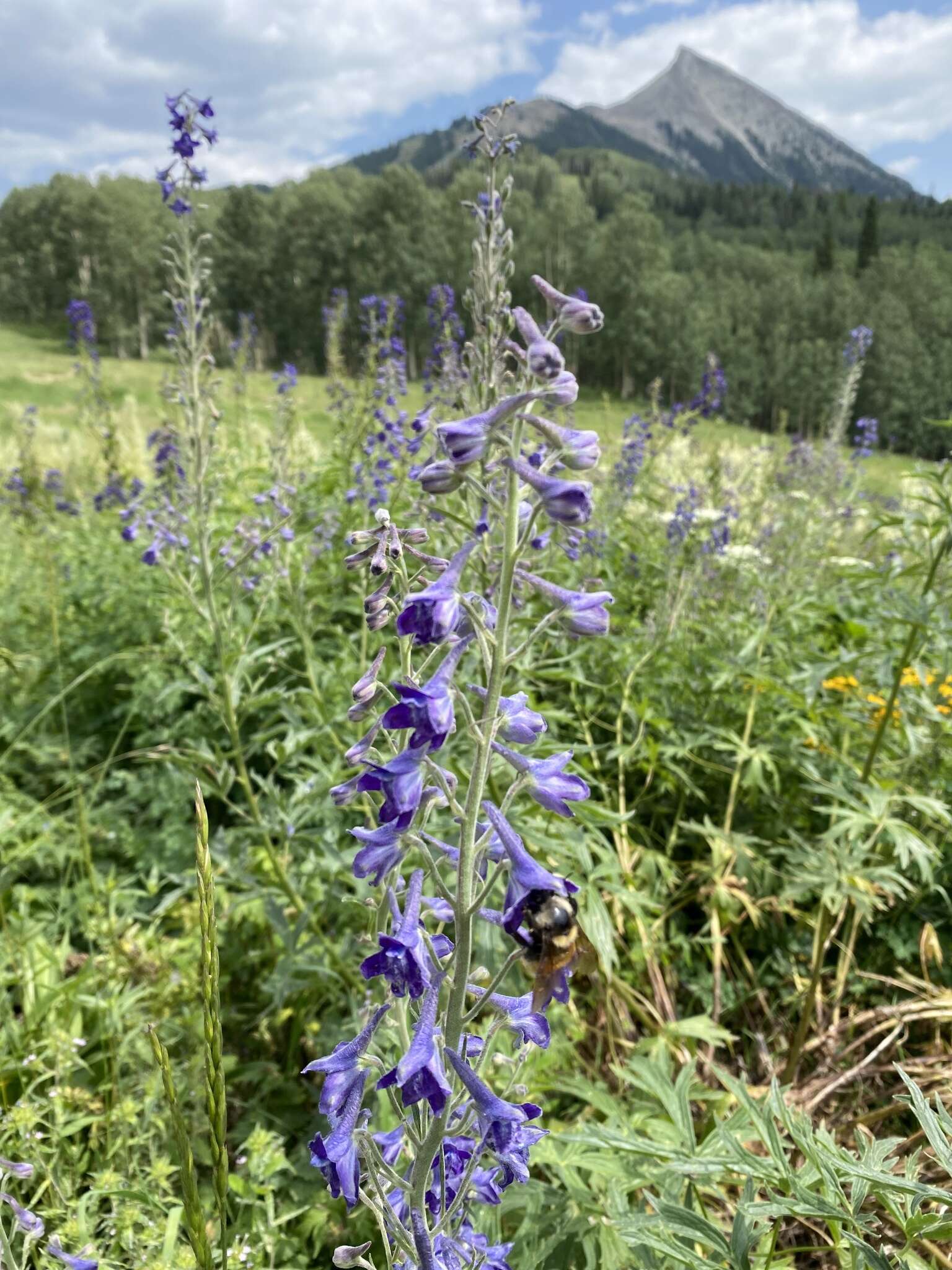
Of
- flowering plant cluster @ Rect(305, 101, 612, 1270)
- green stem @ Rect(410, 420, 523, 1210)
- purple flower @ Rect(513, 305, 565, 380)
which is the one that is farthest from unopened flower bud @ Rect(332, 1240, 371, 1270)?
purple flower @ Rect(513, 305, 565, 380)

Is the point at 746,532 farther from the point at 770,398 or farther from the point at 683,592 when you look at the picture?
the point at 770,398

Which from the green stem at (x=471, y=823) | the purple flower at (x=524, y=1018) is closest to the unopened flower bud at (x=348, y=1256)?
the green stem at (x=471, y=823)

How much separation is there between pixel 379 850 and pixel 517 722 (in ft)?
0.99

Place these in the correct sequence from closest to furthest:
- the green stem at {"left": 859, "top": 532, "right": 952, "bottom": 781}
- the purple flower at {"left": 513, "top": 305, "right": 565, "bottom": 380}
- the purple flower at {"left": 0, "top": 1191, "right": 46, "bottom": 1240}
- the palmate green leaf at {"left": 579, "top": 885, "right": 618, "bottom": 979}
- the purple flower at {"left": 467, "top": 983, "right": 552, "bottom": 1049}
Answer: the purple flower at {"left": 513, "top": 305, "right": 565, "bottom": 380}, the purple flower at {"left": 467, "top": 983, "right": 552, "bottom": 1049}, the purple flower at {"left": 0, "top": 1191, "right": 46, "bottom": 1240}, the palmate green leaf at {"left": 579, "top": 885, "right": 618, "bottom": 979}, the green stem at {"left": 859, "top": 532, "right": 952, "bottom": 781}

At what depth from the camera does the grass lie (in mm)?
11873

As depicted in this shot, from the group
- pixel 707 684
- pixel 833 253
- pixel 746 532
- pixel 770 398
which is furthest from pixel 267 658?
pixel 833 253

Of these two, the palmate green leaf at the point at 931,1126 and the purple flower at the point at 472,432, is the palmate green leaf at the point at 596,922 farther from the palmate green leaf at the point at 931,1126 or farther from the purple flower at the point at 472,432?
the purple flower at the point at 472,432

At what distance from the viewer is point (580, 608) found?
1214mm

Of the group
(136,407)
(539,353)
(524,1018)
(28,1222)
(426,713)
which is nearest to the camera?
(426,713)

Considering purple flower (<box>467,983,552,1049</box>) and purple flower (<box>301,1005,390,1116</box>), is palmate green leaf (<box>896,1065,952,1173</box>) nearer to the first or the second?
purple flower (<box>467,983,552,1049</box>)

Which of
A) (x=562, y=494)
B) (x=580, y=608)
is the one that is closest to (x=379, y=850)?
(x=580, y=608)

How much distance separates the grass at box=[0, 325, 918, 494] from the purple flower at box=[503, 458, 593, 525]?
2.84 metres

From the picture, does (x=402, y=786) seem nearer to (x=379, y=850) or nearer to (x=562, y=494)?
(x=379, y=850)

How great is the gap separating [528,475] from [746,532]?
7.54 meters
